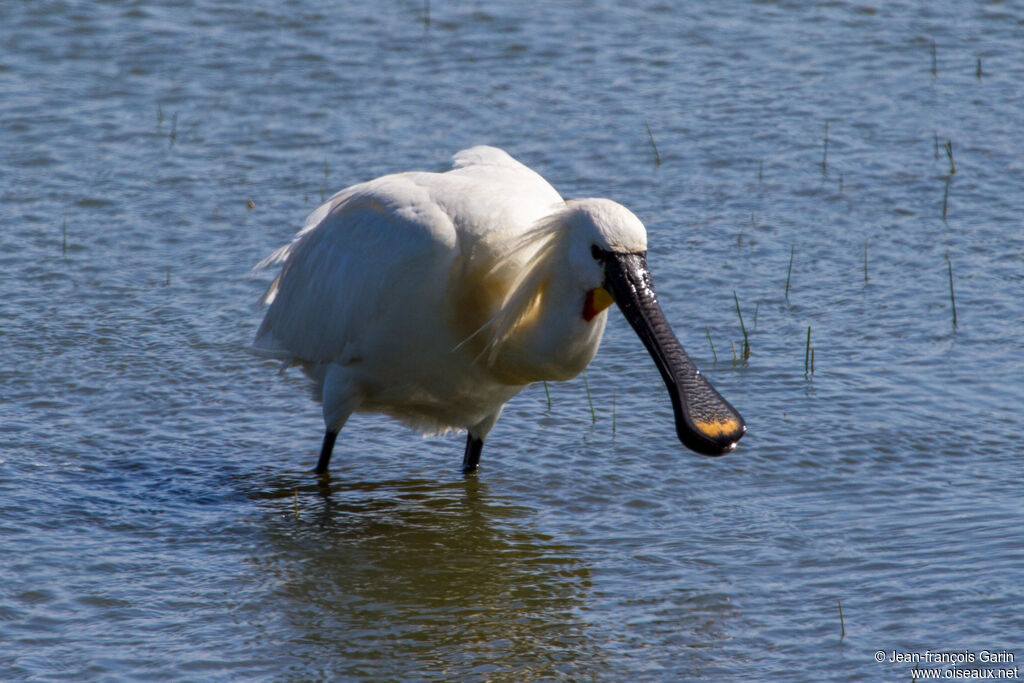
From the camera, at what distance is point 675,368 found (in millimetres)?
6473

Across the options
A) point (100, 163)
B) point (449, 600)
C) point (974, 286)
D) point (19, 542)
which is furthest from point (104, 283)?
point (974, 286)

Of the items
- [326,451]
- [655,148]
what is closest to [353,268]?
[326,451]

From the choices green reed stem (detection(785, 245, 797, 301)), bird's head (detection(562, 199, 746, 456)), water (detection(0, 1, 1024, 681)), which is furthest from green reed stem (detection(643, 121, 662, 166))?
bird's head (detection(562, 199, 746, 456))

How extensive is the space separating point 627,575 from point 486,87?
7474mm

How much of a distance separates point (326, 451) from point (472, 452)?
75cm

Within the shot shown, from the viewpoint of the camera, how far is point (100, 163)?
11.6 metres

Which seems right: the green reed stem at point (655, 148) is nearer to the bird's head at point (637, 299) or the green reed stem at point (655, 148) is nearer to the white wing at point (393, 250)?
the white wing at point (393, 250)

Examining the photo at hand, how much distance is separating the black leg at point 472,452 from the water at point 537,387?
0.26 ft

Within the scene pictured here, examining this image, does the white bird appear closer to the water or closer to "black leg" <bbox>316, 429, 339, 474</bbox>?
"black leg" <bbox>316, 429, 339, 474</bbox>

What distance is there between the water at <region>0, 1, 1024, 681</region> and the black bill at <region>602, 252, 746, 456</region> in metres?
0.62

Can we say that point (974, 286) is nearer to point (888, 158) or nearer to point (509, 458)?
point (888, 158)

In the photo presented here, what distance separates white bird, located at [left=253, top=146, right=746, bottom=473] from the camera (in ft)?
21.0

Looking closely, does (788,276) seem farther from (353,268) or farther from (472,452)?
(353,268)

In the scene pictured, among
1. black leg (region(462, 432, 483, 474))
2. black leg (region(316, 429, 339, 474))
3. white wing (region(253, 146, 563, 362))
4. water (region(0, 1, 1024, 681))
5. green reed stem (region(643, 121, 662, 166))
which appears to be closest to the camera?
water (region(0, 1, 1024, 681))
